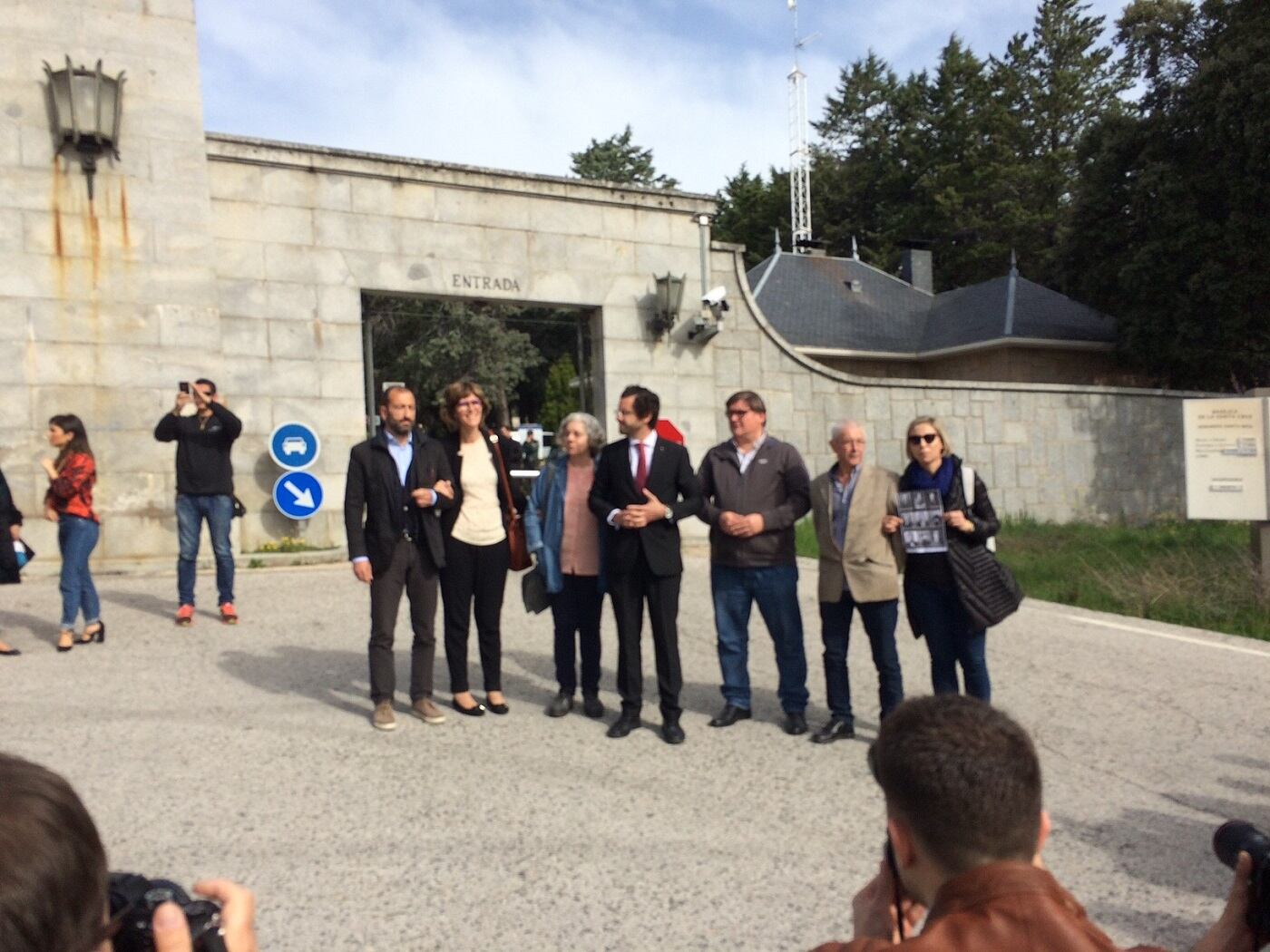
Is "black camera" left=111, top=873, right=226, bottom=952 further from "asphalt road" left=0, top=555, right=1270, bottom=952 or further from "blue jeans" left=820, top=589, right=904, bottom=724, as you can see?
"blue jeans" left=820, top=589, right=904, bottom=724

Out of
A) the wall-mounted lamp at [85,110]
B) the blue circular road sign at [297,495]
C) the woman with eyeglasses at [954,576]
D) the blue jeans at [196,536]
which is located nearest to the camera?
the woman with eyeglasses at [954,576]

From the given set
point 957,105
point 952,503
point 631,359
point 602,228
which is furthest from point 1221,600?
point 957,105

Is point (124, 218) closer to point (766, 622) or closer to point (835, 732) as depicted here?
point (766, 622)

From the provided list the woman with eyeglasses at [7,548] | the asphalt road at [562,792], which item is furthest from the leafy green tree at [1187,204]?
the woman with eyeglasses at [7,548]

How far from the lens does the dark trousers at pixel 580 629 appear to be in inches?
246

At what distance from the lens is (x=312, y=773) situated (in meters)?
5.06

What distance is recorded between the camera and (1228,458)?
34.0 ft

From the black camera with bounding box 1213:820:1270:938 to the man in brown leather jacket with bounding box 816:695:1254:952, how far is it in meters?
0.01

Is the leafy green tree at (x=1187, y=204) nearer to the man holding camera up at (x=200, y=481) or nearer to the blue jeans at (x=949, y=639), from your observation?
the blue jeans at (x=949, y=639)

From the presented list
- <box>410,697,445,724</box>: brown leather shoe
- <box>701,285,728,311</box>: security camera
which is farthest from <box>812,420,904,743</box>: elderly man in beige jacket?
<box>701,285,728,311</box>: security camera

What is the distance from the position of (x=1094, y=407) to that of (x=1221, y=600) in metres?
10.2

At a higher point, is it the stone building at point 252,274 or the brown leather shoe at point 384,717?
the stone building at point 252,274

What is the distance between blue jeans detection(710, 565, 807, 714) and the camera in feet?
19.7

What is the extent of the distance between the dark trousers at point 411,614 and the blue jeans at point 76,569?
2.83 metres
